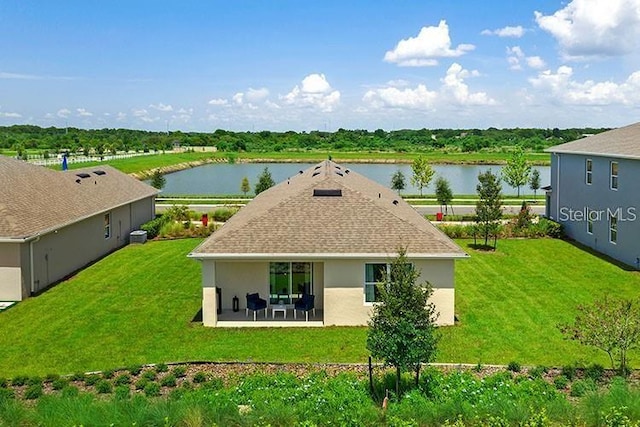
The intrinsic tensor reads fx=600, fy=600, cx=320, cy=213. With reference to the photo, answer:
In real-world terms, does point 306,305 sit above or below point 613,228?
below

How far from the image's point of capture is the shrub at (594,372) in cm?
1322

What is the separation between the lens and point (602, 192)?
2866 centimetres

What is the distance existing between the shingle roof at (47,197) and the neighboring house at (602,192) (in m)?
23.3

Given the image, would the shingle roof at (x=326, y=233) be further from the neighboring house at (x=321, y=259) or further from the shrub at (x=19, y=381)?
the shrub at (x=19, y=381)

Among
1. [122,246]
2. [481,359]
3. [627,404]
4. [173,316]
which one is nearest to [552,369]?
[481,359]

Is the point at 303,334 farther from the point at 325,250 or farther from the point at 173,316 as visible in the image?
the point at 173,316

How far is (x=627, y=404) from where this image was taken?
10422 millimetres

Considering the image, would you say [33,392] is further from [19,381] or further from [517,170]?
[517,170]

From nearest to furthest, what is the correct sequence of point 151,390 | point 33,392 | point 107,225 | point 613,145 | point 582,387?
point 582,387 < point 33,392 < point 151,390 < point 613,145 < point 107,225

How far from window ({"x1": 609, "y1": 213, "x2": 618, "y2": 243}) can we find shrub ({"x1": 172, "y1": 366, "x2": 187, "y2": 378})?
2126cm

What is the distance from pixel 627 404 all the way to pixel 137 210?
29.3 m

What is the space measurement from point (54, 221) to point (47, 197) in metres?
2.87

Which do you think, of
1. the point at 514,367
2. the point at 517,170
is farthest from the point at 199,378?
the point at 517,170

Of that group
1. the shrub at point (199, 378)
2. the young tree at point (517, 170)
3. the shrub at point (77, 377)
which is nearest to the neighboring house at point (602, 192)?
the young tree at point (517, 170)
